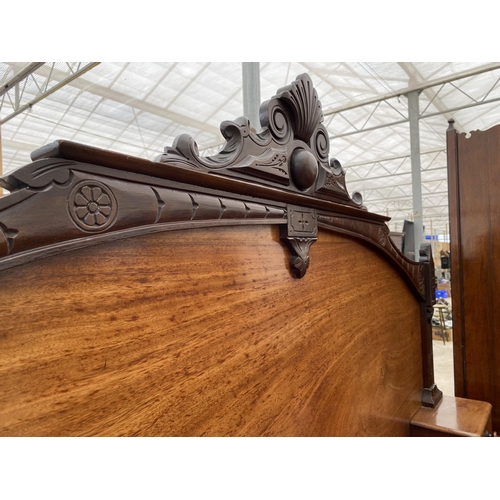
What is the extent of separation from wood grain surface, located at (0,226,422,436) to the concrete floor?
3.03 metres

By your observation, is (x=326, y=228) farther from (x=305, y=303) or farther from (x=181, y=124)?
(x=181, y=124)

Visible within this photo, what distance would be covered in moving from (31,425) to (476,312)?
1.48m

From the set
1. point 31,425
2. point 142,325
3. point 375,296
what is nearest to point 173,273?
point 142,325

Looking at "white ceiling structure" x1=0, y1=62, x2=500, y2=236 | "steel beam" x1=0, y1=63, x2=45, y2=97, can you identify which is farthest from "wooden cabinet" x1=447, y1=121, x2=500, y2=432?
"steel beam" x1=0, y1=63, x2=45, y2=97

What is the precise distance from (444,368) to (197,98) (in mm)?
5167

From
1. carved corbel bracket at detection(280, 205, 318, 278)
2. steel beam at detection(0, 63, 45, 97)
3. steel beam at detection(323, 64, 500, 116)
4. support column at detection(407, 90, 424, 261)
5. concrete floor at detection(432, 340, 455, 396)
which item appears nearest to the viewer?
carved corbel bracket at detection(280, 205, 318, 278)

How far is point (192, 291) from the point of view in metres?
0.42

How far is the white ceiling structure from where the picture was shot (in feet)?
15.9

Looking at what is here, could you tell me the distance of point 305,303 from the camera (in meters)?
0.63

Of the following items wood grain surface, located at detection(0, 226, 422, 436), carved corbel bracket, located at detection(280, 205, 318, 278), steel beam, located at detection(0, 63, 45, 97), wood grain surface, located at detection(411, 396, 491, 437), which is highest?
steel beam, located at detection(0, 63, 45, 97)

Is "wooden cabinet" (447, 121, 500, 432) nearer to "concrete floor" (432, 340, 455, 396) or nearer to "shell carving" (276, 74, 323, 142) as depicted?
"shell carving" (276, 74, 323, 142)

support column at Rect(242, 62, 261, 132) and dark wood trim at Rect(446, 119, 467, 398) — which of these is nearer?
dark wood trim at Rect(446, 119, 467, 398)

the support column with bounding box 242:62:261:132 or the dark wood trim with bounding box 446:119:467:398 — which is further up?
the support column with bounding box 242:62:261:132

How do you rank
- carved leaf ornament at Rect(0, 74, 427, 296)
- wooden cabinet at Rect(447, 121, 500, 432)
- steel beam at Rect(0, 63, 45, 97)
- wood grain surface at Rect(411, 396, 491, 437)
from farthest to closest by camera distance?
1. steel beam at Rect(0, 63, 45, 97)
2. wooden cabinet at Rect(447, 121, 500, 432)
3. wood grain surface at Rect(411, 396, 491, 437)
4. carved leaf ornament at Rect(0, 74, 427, 296)
